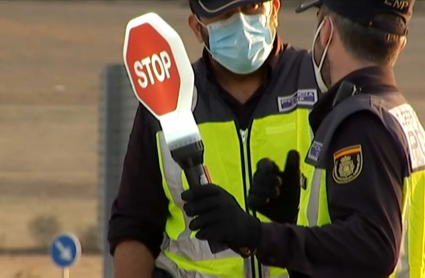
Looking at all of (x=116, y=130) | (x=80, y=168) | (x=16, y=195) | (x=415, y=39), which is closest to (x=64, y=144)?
(x=80, y=168)

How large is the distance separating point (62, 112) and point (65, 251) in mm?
10634

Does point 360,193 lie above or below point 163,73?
below

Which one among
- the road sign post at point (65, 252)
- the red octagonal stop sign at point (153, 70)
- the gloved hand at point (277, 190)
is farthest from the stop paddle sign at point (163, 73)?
the road sign post at point (65, 252)

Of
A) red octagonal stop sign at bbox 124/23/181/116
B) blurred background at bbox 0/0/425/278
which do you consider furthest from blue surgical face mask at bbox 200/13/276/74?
blurred background at bbox 0/0/425/278

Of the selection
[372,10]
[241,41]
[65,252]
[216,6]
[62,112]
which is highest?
[372,10]

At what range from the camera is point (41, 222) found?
11.0 m

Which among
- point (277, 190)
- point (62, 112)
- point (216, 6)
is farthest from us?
point (62, 112)

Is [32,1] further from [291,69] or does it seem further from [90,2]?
[291,69]

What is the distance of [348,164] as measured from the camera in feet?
9.22

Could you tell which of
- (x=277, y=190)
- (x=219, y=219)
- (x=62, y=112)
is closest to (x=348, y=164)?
(x=219, y=219)

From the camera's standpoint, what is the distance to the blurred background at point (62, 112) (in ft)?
32.4

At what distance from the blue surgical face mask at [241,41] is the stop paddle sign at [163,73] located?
1.09 meters

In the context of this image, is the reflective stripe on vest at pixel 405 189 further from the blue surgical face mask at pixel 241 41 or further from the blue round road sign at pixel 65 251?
the blue round road sign at pixel 65 251

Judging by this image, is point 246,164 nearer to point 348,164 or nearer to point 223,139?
point 223,139
